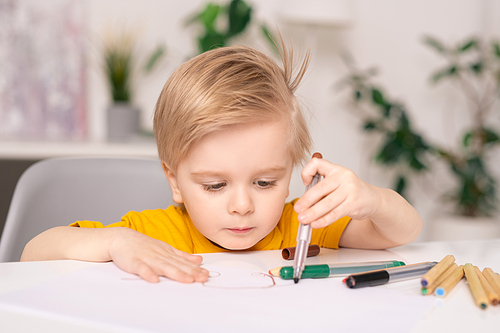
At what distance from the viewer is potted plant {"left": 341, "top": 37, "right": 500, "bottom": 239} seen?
205 centimetres

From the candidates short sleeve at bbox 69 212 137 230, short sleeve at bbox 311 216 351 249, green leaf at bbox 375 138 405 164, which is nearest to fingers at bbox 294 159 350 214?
short sleeve at bbox 311 216 351 249

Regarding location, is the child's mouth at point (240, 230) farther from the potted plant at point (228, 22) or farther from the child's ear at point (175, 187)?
the potted plant at point (228, 22)

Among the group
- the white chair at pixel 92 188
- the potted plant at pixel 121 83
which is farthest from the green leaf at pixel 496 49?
the white chair at pixel 92 188

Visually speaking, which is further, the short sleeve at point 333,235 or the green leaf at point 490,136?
the green leaf at point 490,136

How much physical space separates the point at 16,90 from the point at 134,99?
527 mm

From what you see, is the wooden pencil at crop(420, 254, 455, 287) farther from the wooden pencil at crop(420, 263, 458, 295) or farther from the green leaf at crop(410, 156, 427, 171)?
the green leaf at crop(410, 156, 427, 171)

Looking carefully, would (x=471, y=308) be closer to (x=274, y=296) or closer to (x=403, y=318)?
(x=403, y=318)

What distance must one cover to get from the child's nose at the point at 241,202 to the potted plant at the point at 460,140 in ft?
5.28

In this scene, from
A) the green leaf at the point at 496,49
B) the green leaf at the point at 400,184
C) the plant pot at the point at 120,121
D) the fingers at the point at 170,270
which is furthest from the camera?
the green leaf at the point at 400,184

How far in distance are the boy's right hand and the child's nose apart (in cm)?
9

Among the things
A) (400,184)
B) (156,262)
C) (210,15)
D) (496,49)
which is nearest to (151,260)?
(156,262)

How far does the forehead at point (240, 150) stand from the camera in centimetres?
60

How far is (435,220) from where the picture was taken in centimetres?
221

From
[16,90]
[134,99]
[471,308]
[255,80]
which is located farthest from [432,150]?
[16,90]
